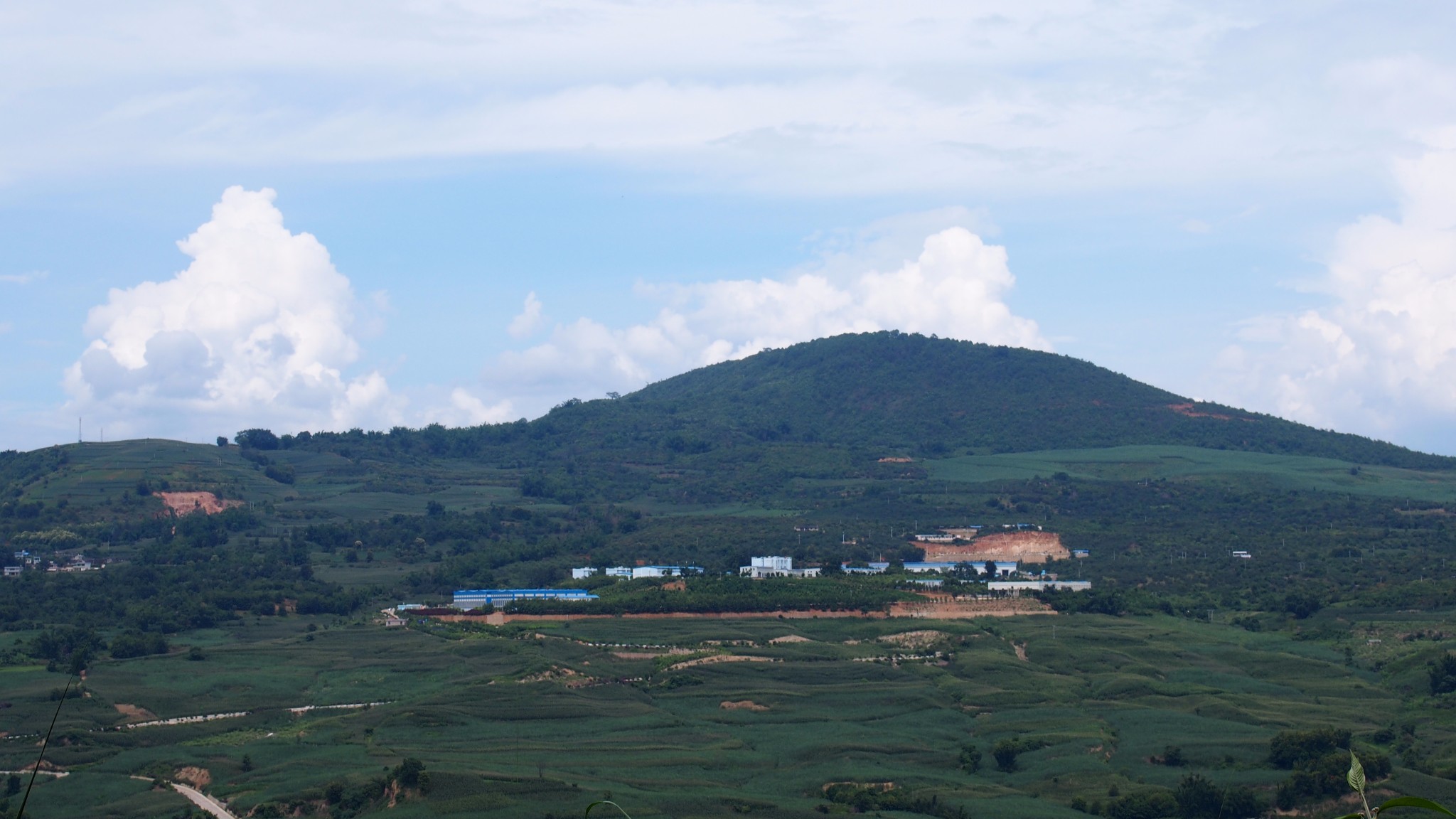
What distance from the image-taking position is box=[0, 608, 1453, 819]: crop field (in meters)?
44.2

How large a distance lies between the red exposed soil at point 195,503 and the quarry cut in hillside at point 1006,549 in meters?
61.2

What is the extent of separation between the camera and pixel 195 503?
115688 mm

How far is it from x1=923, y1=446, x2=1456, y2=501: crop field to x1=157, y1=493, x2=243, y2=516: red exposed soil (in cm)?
6714

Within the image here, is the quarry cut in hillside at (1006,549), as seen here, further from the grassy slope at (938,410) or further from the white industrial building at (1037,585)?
the grassy slope at (938,410)

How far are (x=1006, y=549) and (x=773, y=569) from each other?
69.8ft

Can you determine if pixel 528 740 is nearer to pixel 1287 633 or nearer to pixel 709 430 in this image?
pixel 1287 633

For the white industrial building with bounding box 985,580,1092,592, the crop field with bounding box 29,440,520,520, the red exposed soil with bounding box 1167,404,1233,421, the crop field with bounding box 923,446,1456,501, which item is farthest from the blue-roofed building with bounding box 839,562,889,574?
the red exposed soil with bounding box 1167,404,1233,421

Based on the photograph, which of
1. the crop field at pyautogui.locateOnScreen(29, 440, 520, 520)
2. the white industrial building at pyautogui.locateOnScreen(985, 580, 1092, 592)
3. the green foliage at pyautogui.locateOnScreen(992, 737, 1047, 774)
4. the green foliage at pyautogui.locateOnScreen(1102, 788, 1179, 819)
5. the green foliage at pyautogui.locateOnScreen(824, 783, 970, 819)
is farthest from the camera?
the crop field at pyautogui.locateOnScreen(29, 440, 520, 520)

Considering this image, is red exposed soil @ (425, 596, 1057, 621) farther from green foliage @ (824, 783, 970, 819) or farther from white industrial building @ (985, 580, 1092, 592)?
green foliage @ (824, 783, 970, 819)

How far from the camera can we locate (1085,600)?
8000 cm

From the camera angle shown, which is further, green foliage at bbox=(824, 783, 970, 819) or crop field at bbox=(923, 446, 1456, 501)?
crop field at bbox=(923, 446, 1456, 501)

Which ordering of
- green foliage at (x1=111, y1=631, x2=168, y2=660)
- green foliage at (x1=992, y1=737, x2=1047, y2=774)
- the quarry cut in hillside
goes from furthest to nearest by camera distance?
the quarry cut in hillside → green foliage at (x1=111, y1=631, x2=168, y2=660) → green foliage at (x1=992, y1=737, x2=1047, y2=774)

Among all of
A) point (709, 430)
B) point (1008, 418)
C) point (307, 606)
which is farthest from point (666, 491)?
point (307, 606)

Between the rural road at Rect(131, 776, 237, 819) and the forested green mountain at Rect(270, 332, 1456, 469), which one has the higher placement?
the forested green mountain at Rect(270, 332, 1456, 469)
